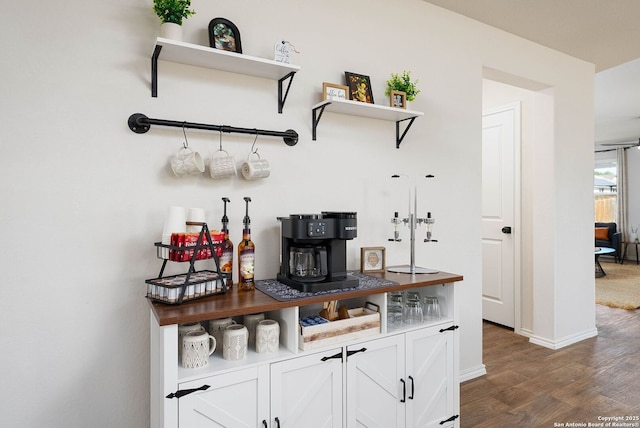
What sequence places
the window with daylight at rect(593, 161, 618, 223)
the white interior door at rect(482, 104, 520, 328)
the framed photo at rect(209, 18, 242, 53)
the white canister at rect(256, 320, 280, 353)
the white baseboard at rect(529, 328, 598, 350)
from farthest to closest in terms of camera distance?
the window with daylight at rect(593, 161, 618, 223) < the white interior door at rect(482, 104, 520, 328) < the white baseboard at rect(529, 328, 598, 350) < the framed photo at rect(209, 18, 242, 53) < the white canister at rect(256, 320, 280, 353)

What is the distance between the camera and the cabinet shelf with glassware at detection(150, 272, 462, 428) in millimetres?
1286

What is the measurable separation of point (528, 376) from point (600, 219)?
27.6 ft

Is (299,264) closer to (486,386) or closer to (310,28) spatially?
(310,28)

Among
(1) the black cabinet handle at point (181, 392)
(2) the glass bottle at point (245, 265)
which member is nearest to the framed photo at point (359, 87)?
(2) the glass bottle at point (245, 265)

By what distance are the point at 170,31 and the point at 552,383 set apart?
3.08m

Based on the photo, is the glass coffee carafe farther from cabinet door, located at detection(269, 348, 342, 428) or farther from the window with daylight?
the window with daylight

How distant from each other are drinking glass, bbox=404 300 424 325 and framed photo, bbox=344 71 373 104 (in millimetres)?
1134

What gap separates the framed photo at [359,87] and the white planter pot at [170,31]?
920 mm

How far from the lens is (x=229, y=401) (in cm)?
137

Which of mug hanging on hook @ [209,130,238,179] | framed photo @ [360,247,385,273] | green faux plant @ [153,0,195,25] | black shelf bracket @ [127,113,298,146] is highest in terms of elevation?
green faux plant @ [153,0,195,25]

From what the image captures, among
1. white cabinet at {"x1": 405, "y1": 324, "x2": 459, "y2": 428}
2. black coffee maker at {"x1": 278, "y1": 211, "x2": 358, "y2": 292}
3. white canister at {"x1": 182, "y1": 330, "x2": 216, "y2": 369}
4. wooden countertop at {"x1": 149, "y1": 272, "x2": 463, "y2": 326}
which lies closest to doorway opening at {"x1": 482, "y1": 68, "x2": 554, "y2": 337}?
white cabinet at {"x1": 405, "y1": 324, "x2": 459, "y2": 428}

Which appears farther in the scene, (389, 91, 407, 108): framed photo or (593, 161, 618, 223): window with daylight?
(593, 161, 618, 223): window with daylight

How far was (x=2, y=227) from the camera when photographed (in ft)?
4.70

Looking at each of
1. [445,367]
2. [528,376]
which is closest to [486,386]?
[528,376]
